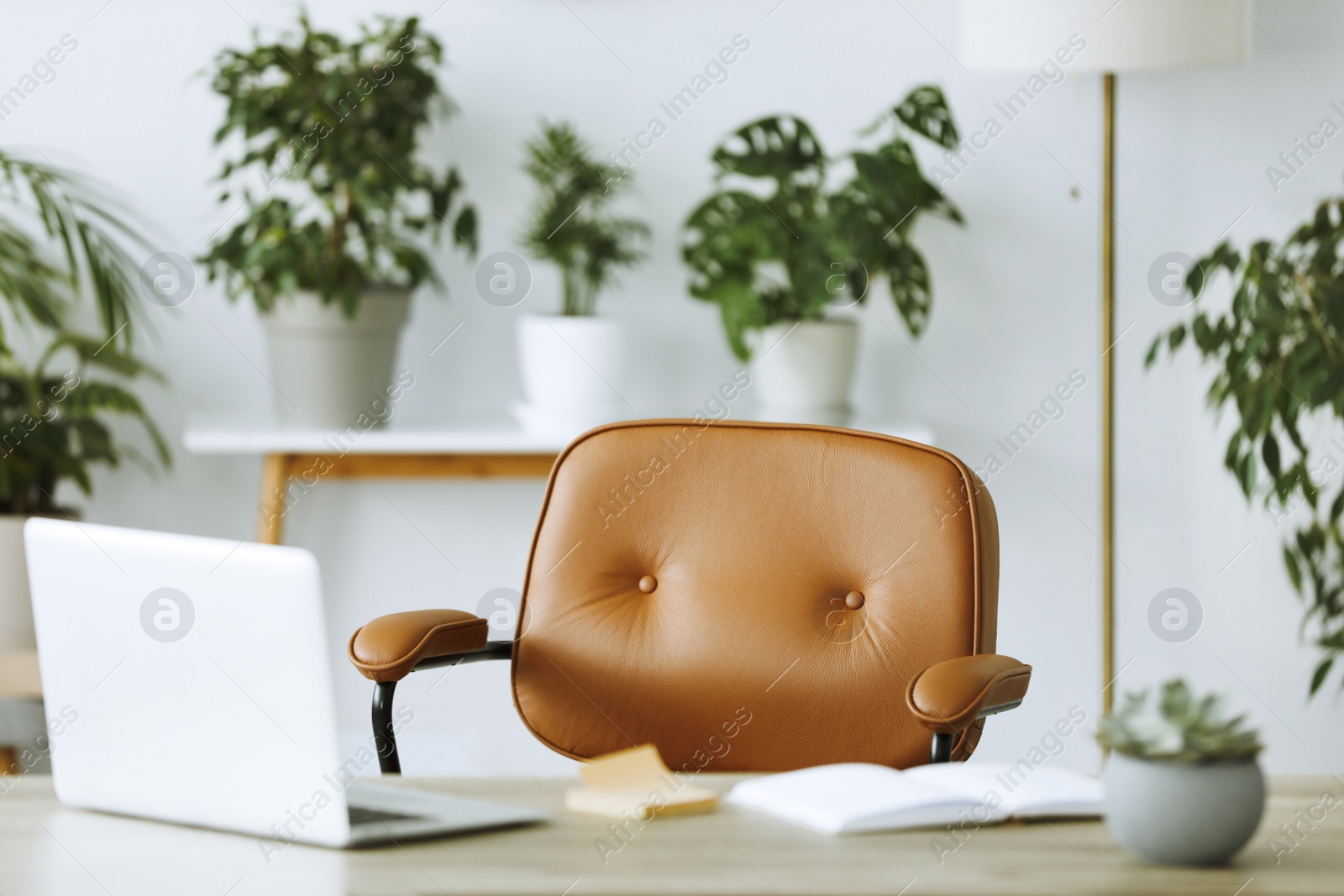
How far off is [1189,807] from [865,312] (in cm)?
196

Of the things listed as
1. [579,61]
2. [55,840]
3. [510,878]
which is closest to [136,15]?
[579,61]

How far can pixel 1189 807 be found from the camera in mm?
943

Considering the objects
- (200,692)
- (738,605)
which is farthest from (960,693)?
(200,692)

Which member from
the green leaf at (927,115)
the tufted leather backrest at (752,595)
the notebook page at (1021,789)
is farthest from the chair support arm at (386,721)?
the green leaf at (927,115)

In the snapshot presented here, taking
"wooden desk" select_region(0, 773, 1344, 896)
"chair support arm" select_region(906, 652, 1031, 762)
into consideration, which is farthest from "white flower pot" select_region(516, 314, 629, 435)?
"wooden desk" select_region(0, 773, 1344, 896)

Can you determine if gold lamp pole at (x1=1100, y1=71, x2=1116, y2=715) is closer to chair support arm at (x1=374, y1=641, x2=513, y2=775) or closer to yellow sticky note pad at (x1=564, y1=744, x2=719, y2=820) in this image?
chair support arm at (x1=374, y1=641, x2=513, y2=775)

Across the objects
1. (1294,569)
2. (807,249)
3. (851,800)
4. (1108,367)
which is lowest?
(1294,569)

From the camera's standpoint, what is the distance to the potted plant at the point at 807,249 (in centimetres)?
252

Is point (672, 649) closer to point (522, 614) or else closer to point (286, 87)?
point (522, 614)

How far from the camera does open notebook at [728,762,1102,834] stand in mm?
1051

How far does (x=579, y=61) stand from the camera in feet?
9.11

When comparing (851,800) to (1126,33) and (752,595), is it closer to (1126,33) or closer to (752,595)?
(752,595)

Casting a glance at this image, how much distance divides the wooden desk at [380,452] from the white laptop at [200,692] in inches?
55.1

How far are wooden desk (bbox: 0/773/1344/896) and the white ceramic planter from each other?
4.83ft
